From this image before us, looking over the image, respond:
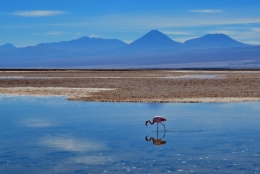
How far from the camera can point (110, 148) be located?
1324cm

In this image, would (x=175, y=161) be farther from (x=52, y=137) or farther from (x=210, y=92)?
(x=210, y=92)

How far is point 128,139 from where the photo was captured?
572 inches

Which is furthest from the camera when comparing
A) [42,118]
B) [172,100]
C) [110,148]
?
[172,100]

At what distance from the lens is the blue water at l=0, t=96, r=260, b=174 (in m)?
11.4

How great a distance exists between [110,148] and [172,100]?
40.6 ft

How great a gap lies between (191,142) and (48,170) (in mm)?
4507

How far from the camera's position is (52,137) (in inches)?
589

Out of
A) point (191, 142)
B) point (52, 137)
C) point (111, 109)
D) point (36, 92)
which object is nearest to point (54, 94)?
point (36, 92)

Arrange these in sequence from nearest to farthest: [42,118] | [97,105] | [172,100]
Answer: [42,118] < [97,105] < [172,100]

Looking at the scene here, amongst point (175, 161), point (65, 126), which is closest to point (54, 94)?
point (65, 126)

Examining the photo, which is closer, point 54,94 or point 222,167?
point 222,167

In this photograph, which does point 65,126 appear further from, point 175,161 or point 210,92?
point 210,92

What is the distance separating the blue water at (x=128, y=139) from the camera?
11.4 metres

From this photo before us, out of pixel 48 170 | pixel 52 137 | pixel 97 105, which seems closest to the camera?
pixel 48 170
